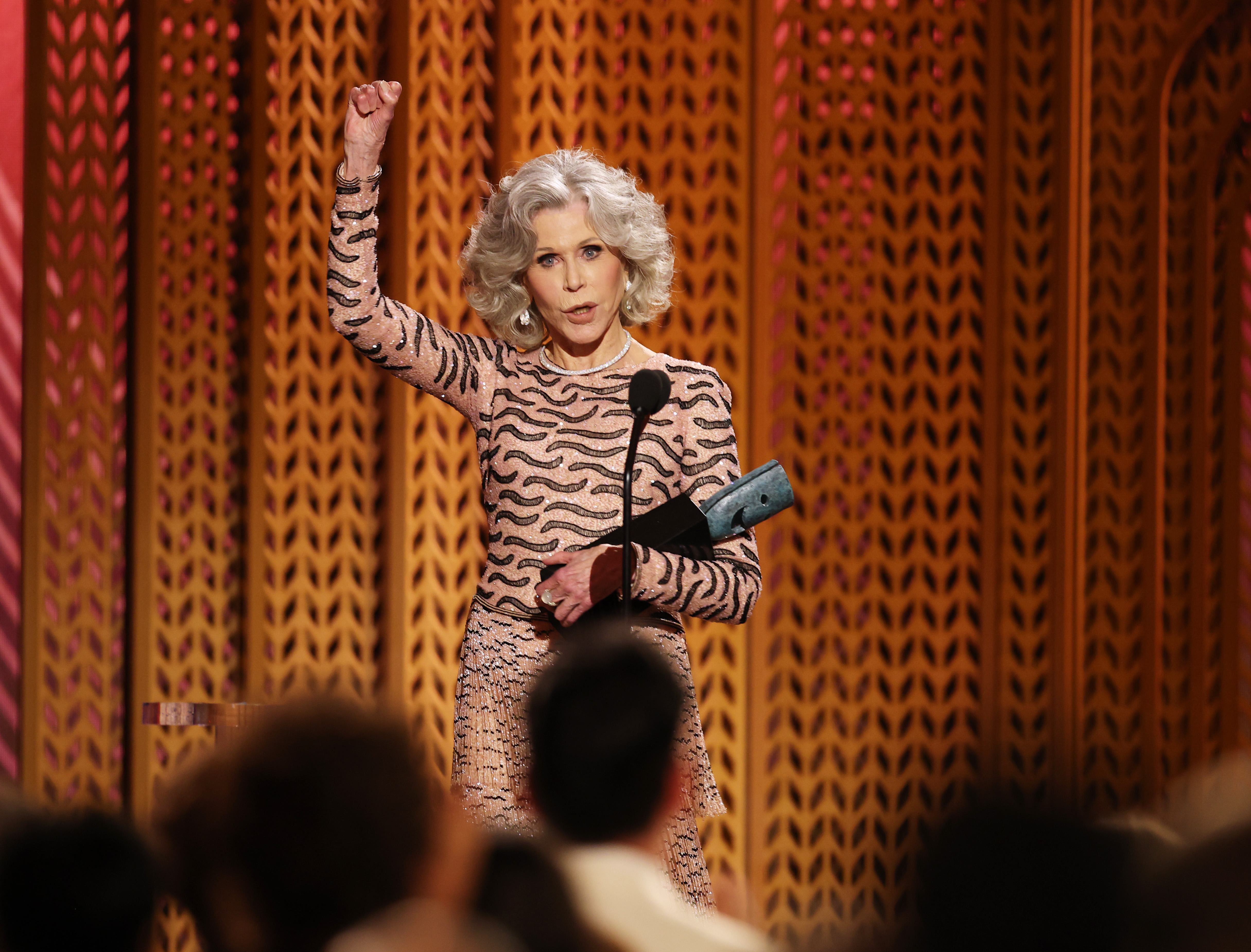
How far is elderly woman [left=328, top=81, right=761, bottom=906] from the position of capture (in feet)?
6.45

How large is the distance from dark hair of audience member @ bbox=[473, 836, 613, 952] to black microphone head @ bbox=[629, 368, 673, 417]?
89 centimetres

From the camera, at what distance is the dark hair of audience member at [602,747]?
104cm

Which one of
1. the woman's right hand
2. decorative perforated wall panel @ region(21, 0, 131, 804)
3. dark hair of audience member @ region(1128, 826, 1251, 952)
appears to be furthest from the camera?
decorative perforated wall panel @ region(21, 0, 131, 804)

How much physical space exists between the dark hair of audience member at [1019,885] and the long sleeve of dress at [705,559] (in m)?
1.04

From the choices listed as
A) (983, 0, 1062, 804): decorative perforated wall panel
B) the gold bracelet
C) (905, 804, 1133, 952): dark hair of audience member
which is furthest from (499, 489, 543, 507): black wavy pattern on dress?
(983, 0, 1062, 804): decorative perforated wall panel

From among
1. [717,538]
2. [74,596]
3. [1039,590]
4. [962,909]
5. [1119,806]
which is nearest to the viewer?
[962,909]

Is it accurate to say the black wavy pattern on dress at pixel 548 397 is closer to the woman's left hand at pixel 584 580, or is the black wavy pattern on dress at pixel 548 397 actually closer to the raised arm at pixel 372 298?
the raised arm at pixel 372 298

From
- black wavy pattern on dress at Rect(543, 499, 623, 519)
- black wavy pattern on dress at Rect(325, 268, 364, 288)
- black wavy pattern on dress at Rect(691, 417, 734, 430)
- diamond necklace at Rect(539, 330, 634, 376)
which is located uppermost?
black wavy pattern on dress at Rect(325, 268, 364, 288)

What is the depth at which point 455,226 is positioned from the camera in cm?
403

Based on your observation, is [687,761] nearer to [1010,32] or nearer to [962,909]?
[962,909]

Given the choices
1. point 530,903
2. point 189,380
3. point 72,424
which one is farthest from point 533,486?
point 72,424

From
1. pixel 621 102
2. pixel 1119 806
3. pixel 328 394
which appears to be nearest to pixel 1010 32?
pixel 621 102

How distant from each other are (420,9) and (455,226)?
62 cm

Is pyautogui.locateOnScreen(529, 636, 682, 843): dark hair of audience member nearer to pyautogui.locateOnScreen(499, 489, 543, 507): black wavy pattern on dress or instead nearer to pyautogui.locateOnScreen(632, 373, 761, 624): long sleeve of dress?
pyautogui.locateOnScreen(632, 373, 761, 624): long sleeve of dress
